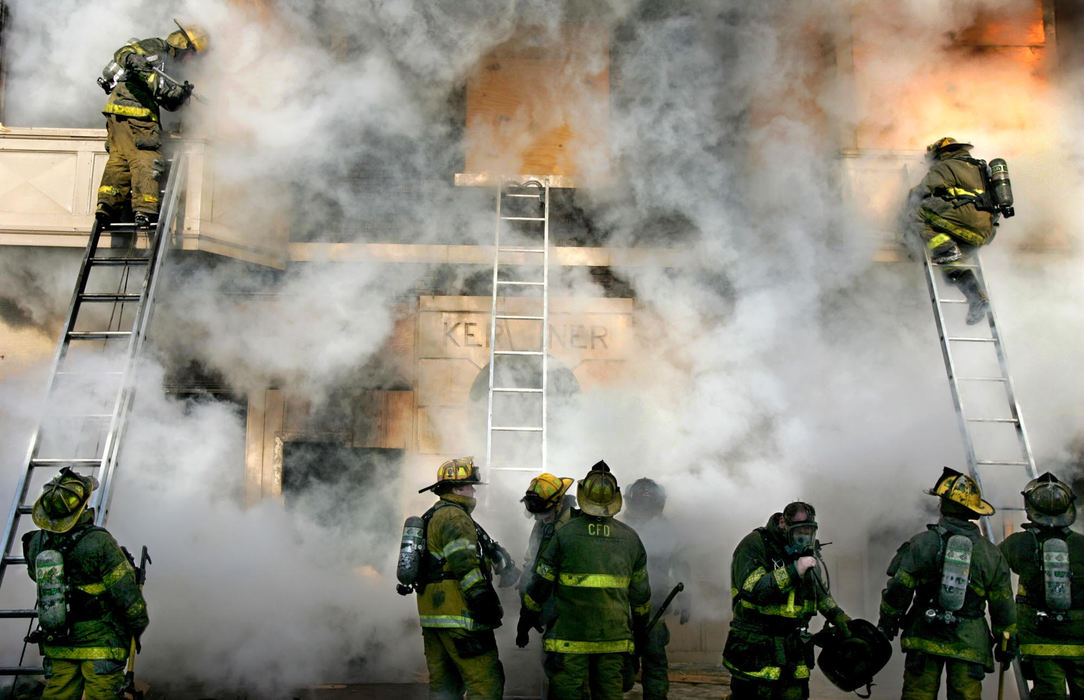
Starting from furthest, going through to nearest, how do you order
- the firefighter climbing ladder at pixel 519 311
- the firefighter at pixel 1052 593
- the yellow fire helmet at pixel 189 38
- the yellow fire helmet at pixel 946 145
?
the firefighter climbing ladder at pixel 519 311 → the yellow fire helmet at pixel 946 145 → the yellow fire helmet at pixel 189 38 → the firefighter at pixel 1052 593

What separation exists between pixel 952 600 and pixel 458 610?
102 inches

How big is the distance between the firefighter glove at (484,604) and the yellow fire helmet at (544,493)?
72cm

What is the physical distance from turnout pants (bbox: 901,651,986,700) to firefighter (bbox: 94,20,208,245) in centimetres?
601

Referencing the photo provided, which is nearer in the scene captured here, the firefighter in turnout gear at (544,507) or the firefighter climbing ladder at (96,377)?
the firefighter in turnout gear at (544,507)

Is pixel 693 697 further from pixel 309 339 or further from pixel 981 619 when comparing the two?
pixel 309 339

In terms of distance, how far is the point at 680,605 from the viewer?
22.1 ft

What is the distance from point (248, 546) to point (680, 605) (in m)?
3.83

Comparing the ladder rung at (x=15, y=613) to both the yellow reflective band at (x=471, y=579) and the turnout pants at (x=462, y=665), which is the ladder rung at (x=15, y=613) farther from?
the yellow reflective band at (x=471, y=579)

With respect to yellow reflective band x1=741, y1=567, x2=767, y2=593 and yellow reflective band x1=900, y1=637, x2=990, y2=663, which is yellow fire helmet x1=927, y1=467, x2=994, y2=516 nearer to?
yellow reflective band x1=900, y1=637, x2=990, y2=663

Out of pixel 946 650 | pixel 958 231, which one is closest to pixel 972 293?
pixel 958 231

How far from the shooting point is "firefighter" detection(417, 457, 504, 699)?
4.93 m

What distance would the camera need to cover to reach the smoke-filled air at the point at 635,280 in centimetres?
784

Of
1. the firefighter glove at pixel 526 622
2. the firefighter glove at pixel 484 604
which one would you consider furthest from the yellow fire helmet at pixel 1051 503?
the firefighter glove at pixel 484 604

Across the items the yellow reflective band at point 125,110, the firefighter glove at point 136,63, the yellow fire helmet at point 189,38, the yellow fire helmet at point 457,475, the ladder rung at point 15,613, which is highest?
the yellow fire helmet at point 189,38
